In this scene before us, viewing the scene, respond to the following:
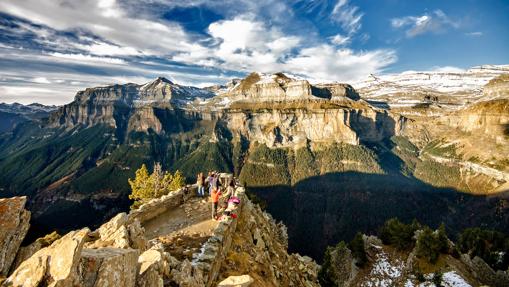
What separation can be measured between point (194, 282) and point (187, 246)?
643cm

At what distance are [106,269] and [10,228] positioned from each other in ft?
25.4

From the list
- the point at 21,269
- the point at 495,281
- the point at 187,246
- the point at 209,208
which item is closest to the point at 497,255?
the point at 495,281

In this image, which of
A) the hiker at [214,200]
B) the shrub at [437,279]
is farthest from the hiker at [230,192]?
the shrub at [437,279]

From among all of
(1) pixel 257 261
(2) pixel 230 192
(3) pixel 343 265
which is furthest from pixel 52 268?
(3) pixel 343 265

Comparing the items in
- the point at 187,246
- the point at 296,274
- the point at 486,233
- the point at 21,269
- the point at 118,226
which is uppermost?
the point at 21,269

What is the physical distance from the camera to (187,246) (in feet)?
64.3

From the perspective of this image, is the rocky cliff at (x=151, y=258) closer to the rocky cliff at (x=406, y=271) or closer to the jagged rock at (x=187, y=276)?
the jagged rock at (x=187, y=276)

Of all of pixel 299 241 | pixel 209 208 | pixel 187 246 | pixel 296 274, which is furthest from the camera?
pixel 299 241

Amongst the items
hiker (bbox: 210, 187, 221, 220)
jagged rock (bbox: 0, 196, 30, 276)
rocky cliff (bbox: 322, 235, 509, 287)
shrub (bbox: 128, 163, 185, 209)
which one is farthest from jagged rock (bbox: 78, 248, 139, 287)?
rocky cliff (bbox: 322, 235, 509, 287)

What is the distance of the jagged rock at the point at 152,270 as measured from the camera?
36.1 ft

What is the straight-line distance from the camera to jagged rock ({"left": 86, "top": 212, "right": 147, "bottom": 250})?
14.5 metres

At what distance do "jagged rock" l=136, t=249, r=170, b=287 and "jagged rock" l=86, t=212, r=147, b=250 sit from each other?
228cm

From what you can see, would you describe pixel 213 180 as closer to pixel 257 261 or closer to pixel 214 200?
pixel 214 200

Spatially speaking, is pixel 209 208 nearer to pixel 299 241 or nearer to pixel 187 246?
pixel 187 246
